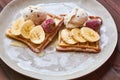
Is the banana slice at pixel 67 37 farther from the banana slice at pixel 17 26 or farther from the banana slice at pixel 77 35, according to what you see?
the banana slice at pixel 17 26

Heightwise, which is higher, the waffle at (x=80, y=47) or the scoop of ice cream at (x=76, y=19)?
the scoop of ice cream at (x=76, y=19)

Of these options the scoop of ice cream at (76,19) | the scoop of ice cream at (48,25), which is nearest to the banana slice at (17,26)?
the scoop of ice cream at (48,25)

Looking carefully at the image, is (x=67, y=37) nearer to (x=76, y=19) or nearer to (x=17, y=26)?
(x=76, y=19)

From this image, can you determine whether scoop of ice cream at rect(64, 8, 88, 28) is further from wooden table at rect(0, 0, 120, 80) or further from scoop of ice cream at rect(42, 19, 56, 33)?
wooden table at rect(0, 0, 120, 80)

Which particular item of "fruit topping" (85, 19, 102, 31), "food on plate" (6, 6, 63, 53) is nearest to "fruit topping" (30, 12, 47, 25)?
"food on plate" (6, 6, 63, 53)

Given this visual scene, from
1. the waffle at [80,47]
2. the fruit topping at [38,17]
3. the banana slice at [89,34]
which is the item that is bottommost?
the waffle at [80,47]

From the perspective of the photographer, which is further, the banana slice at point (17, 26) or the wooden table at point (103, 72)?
the banana slice at point (17, 26)

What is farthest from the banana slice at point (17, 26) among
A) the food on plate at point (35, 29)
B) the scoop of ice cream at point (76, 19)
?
the scoop of ice cream at point (76, 19)
